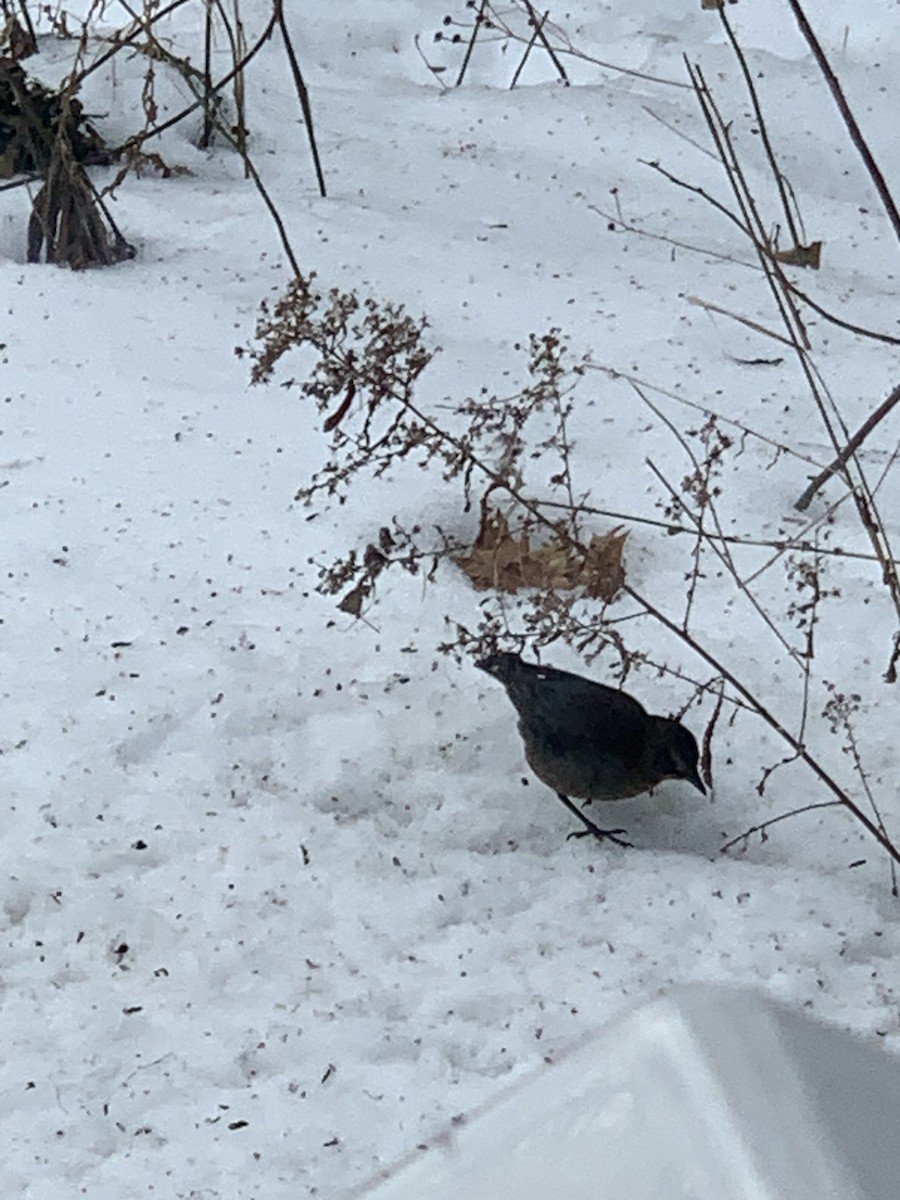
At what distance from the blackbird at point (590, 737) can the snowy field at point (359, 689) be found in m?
0.12

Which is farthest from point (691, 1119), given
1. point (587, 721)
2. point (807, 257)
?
point (807, 257)

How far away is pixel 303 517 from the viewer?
2662 mm

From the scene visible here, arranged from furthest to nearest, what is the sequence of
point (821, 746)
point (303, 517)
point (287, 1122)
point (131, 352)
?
point (131, 352) < point (303, 517) < point (821, 746) < point (287, 1122)

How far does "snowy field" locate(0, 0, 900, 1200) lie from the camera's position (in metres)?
1.63

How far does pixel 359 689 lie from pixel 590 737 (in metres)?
0.49

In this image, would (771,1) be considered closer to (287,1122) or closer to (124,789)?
(124,789)

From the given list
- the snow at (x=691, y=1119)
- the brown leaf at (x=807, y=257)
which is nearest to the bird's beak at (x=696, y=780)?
the snow at (x=691, y=1119)

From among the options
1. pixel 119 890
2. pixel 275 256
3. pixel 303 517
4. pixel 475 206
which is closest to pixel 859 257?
pixel 475 206

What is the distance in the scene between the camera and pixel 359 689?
2223mm

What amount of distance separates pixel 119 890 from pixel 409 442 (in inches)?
26.9

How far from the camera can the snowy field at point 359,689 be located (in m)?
1.63

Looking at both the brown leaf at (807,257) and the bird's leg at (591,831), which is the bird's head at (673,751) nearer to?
the bird's leg at (591,831)

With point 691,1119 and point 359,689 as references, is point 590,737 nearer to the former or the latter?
point 359,689

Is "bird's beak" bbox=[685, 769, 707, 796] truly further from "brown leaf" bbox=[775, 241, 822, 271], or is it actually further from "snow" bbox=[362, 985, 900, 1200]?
"brown leaf" bbox=[775, 241, 822, 271]
